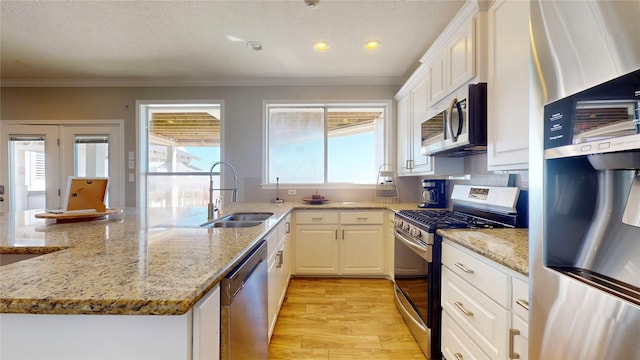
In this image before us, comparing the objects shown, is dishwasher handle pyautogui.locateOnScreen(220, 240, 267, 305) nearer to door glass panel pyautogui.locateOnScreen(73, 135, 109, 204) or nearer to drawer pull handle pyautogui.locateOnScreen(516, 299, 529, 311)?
drawer pull handle pyautogui.locateOnScreen(516, 299, 529, 311)

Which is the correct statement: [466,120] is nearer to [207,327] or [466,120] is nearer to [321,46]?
[321,46]

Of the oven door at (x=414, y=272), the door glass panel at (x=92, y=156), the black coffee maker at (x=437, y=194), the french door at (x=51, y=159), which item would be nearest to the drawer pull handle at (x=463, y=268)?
the oven door at (x=414, y=272)

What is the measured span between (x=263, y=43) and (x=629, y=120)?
270 centimetres

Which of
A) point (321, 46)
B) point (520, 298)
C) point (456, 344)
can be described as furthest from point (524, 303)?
point (321, 46)

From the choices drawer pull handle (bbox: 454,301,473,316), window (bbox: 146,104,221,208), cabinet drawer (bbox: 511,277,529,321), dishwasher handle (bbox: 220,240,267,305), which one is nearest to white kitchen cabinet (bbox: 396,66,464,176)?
drawer pull handle (bbox: 454,301,473,316)

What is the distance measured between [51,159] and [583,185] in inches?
208

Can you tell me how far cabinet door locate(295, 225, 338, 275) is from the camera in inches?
119

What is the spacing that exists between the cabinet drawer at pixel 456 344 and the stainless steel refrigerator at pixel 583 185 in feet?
2.03

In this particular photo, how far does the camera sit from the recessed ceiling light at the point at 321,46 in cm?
260

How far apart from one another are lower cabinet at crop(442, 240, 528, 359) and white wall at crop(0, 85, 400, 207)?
2112 millimetres

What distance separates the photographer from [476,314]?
1272 millimetres

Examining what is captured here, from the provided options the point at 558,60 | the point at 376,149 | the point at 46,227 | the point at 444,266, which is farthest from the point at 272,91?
the point at 558,60

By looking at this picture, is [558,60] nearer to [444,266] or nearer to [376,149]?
[444,266]

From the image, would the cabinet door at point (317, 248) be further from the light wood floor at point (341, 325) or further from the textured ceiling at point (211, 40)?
the textured ceiling at point (211, 40)
